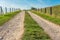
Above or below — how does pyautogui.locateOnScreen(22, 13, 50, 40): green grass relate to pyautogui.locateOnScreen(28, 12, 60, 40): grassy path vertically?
above

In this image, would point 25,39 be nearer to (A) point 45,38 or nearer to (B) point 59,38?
(A) point 45,38

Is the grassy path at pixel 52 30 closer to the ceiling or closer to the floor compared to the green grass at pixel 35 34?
closer to the floor

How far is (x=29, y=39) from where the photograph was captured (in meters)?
9.61

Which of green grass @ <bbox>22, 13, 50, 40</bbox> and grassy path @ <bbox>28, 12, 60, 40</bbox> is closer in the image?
green grass @ <bbox>22, 13, 50, 40</bbox>

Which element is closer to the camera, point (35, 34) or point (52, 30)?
point (35, 34)

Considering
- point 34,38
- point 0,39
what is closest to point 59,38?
point 34,38

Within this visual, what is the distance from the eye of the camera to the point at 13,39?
392 inches

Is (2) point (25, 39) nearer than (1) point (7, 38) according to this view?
Yes

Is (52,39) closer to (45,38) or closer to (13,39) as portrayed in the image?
(45,38)

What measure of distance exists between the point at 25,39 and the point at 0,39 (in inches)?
50.8

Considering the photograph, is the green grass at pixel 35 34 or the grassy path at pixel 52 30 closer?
the green grass at pixel 35 34

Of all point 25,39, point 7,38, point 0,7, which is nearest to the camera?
point 25,39

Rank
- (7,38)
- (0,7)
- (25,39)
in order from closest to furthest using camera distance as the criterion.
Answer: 1. (25,39)
2. (7,38)
3. (0,7)

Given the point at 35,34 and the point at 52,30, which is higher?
the point at 35,34
